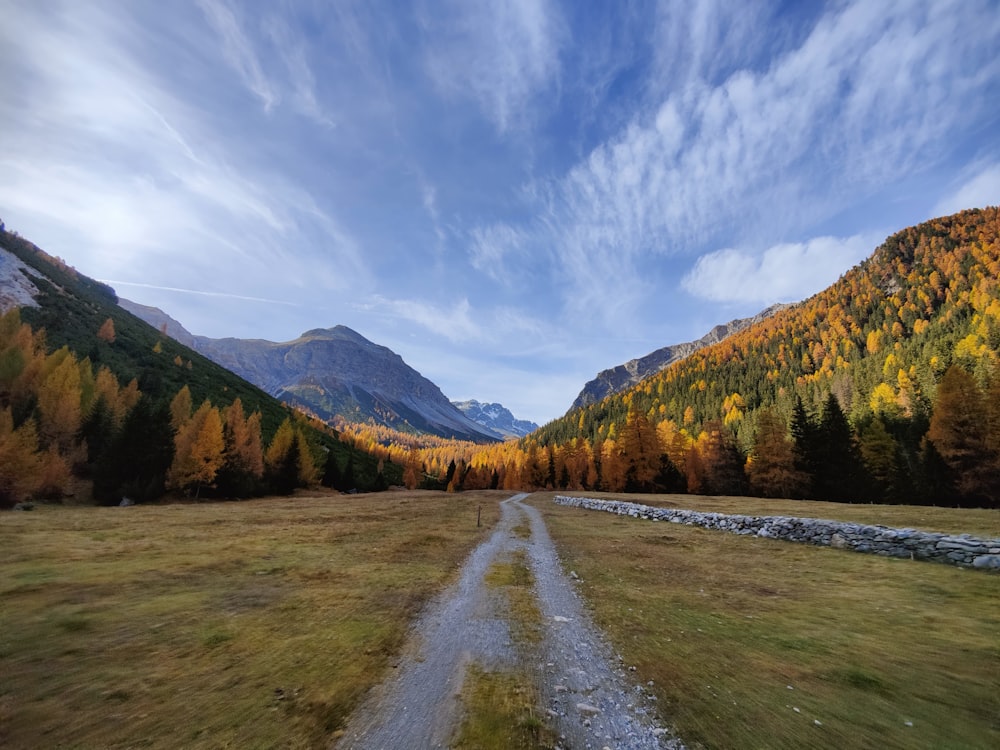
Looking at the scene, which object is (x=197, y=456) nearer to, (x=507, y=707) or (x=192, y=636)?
(x=192, y=636)

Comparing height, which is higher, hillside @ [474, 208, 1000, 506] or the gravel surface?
hillside @ [474, 208, 1000, 506]

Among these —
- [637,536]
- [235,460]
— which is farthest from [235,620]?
[235,460]

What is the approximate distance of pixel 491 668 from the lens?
30.0ft

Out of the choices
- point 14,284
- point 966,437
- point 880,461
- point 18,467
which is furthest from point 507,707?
point 14,284

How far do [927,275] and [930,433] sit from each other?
184531 millimetres

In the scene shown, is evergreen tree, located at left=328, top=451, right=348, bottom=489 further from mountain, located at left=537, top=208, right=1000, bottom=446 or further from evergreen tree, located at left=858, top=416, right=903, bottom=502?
evergreen tree, located at left=858, top=416, right=903, bottom=502

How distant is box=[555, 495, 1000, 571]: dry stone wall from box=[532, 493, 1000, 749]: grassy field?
103cm

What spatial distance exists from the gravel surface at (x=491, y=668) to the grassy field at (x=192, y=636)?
0.71 metres

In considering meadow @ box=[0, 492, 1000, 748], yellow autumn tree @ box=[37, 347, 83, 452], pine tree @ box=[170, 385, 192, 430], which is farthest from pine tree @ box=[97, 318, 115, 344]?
meadow @ box=[0, 492, 1000, 748]

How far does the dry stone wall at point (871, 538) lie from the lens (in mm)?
16438

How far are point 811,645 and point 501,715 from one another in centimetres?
848

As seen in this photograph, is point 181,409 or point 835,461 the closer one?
point 835,461

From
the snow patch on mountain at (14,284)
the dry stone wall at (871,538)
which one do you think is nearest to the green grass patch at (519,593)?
the dry stone wall at (871,538)

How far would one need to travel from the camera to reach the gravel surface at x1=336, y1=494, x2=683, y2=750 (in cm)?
658
